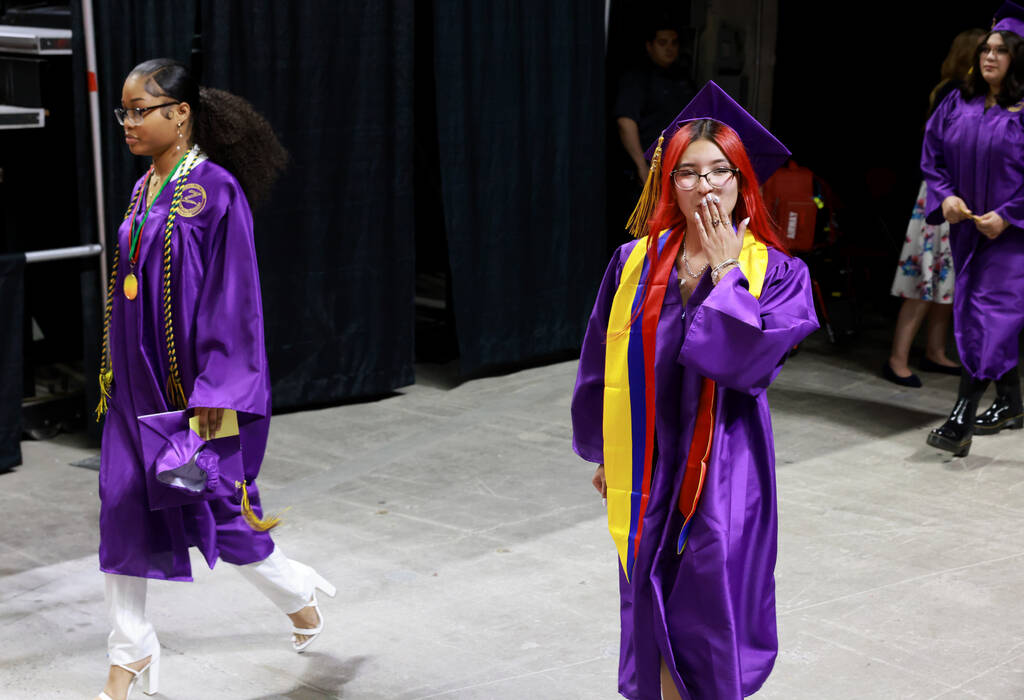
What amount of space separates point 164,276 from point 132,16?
2.67m

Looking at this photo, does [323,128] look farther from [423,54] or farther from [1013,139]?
[1013,139]

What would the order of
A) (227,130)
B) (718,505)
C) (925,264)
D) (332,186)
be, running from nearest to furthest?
(718,505) < (227,130) < (332,186) < (925,264)

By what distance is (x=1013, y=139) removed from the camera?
595cm

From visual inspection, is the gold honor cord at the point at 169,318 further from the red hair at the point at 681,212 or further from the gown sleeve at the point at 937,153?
the gown sleeve at the point at 937,153

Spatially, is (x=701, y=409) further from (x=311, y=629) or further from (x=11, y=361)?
(x=11, y=361)

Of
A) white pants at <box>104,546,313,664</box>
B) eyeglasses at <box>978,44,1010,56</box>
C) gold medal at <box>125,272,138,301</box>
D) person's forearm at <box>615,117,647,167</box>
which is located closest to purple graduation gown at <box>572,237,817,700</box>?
white pants at <box>104,546,313,664</box>

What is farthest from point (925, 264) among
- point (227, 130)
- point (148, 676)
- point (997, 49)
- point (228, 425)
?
point (148, 676)

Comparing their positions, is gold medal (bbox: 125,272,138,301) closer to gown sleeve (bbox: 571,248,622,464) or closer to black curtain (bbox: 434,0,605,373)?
gown sleeve (bbox: 571,248,622,464)

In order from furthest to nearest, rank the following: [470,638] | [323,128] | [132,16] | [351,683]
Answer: [323,128] → [132,16] → [470,638] → [351,683]

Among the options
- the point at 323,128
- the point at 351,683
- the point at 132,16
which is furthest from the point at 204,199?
the point at 323,128

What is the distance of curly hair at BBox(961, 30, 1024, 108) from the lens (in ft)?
19.3

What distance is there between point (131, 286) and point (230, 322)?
293 mm

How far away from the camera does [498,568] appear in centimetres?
482

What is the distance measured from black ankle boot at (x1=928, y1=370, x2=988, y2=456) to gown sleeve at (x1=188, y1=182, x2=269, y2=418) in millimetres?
3558
